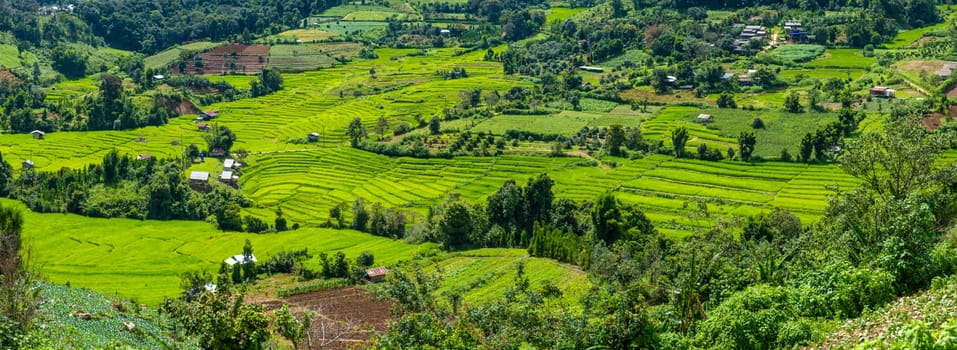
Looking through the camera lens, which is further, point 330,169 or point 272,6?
point 272,6

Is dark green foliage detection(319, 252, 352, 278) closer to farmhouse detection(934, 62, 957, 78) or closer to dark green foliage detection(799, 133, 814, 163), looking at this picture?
dark green foliage detection(799, 133, 814, 163)

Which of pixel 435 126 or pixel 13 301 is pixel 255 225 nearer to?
pixel 435 126

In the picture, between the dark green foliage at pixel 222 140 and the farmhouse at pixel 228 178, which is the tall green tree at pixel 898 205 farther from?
the dark green foliage at pixel 222 140

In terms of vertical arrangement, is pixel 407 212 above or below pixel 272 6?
below

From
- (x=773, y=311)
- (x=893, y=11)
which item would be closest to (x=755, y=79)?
(x=893, y=11)

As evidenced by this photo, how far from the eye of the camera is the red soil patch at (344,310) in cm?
4428

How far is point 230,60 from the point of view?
14175cm

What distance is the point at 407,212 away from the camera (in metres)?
76.2

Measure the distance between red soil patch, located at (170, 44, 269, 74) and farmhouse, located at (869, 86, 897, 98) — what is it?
90.2 m

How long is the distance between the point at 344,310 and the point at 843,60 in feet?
284

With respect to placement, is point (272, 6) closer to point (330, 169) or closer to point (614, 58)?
point (614, 58)

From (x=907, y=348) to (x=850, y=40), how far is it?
378 feet

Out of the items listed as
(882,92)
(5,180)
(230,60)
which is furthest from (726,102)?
(230,60)

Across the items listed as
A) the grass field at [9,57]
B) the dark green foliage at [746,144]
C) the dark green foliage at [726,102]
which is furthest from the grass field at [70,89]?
the dark green foliage at [746,144]
